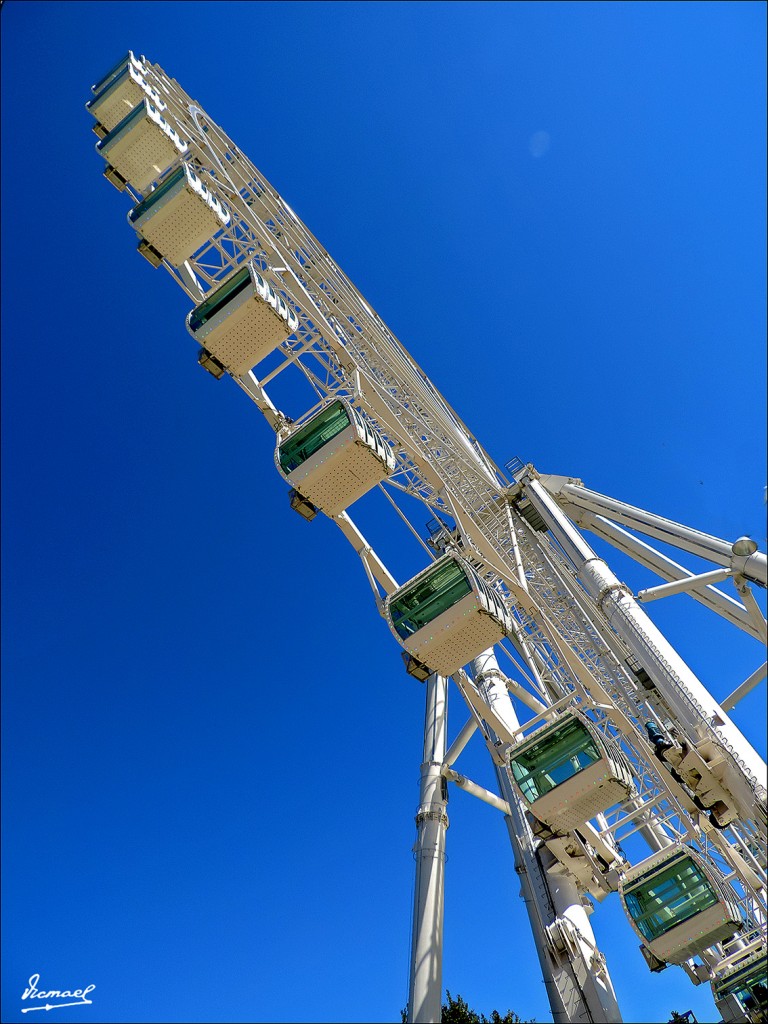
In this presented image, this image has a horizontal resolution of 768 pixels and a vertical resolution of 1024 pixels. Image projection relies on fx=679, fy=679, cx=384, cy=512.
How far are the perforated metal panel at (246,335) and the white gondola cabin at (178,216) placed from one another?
2.41 m

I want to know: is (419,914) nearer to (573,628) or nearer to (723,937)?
(723,937)

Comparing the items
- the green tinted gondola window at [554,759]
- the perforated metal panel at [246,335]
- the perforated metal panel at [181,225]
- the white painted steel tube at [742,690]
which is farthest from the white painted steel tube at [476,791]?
the perforated metal panel at [181,225]

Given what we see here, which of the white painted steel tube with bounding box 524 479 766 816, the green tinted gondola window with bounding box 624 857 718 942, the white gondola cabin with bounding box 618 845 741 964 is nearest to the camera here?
the white painted steel tube with bounding box 524 479 766 816

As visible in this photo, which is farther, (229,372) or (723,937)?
(229,372)

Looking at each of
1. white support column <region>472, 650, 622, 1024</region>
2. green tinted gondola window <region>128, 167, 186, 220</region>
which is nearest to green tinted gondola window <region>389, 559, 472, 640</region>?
white support column <region>472, 650, 622, 1024</region>

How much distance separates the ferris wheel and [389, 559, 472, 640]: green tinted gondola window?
0.04 m

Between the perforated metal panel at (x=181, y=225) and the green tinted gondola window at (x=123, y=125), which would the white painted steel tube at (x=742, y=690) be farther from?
the green tinted gondola window at (x=123, y=125)

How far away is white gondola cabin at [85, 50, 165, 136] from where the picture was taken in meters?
16.8

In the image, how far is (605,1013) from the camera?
10.1 metres

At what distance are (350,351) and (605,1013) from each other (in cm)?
1370

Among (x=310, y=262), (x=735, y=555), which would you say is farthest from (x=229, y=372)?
(x=735, y=555)

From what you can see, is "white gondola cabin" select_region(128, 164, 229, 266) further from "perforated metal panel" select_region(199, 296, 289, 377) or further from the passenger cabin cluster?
the passenger cabin cluster

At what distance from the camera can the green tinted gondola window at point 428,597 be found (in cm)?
1212

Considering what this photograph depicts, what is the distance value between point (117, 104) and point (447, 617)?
50.0ft
